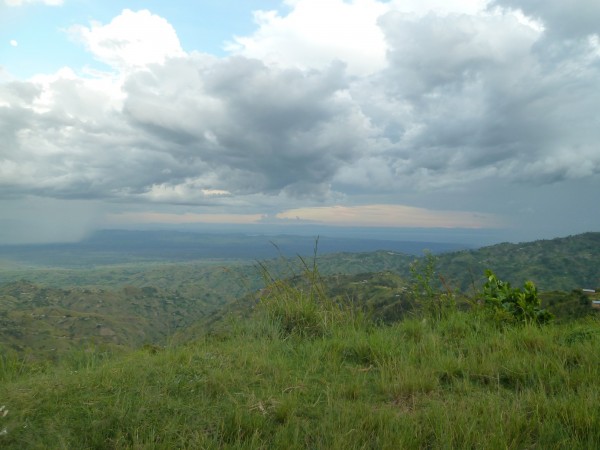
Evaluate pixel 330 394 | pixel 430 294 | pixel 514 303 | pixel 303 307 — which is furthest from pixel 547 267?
pixel 330 394

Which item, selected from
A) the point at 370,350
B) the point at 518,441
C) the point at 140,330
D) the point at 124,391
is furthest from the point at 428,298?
the point at 140,330

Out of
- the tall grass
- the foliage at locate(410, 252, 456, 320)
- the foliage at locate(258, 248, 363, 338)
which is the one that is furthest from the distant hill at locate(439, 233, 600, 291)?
the tall grass

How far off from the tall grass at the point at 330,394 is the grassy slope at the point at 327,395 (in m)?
0.01

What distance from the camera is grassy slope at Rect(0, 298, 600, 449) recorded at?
283cm

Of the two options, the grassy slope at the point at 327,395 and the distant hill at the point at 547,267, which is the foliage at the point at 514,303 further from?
the distant hill at the point at 547,267

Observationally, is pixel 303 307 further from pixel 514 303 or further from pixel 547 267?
pixel 547 267

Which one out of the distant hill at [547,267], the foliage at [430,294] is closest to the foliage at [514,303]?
the foliage at [430,294]

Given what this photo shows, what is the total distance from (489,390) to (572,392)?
68cm

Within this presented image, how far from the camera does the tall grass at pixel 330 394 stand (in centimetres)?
283

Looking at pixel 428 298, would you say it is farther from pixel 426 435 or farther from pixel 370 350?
pixel 426 435

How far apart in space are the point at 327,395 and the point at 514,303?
4428 mm

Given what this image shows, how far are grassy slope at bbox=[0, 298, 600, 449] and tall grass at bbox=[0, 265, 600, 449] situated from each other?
0.01 meters

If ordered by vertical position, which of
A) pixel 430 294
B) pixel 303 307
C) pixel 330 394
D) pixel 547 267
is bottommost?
pixel 547 267

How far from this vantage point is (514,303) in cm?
647
